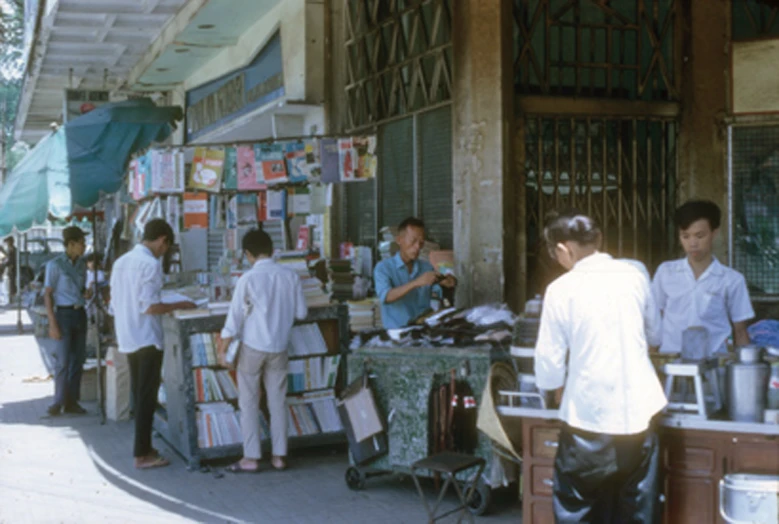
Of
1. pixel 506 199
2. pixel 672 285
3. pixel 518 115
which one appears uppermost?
pixel 518 115

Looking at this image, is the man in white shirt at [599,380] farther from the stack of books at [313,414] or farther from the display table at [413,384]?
the stack of books at [313,414]

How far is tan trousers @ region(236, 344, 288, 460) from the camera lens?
769cm

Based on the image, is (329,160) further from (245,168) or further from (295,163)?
(245,168)

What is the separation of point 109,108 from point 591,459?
30.1 ft

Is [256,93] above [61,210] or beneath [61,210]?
above

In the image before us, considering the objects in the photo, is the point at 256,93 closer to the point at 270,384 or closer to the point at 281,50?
the point at 281,50

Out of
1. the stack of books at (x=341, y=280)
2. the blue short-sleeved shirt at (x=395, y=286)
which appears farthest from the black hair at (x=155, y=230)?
the stack of books at (x=341, y=280)

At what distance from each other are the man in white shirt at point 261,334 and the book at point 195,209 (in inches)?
70.1

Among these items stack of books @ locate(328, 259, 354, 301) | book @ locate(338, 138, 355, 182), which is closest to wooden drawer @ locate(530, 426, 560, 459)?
book @ locate(338, 138, 355, 182)

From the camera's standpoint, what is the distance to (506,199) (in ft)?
27.6

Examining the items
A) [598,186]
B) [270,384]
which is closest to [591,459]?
[270,384]

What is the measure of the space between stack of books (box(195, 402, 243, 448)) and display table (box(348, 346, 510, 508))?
152 centimetres

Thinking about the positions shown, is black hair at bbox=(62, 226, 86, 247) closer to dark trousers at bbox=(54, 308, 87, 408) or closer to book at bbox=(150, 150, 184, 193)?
dark trousers at bbox=(54, 308, 87, 408)

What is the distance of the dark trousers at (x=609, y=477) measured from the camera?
175 inches
